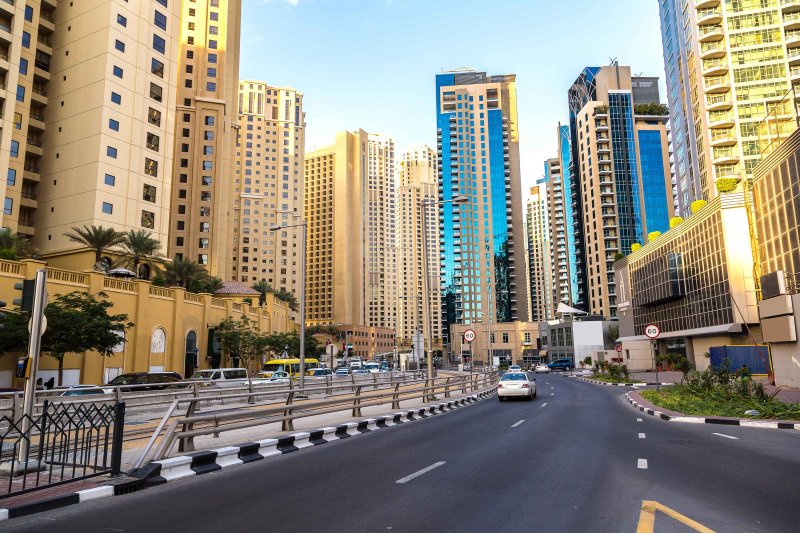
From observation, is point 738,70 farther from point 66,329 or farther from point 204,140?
point 204,140

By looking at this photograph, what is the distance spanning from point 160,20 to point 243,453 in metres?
61.4

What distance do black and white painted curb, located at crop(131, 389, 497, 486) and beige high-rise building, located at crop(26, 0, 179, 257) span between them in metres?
44.2

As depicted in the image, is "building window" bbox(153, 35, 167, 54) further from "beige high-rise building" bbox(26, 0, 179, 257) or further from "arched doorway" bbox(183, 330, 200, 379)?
"arched doorway" bbox(183, 330, 200, 379)

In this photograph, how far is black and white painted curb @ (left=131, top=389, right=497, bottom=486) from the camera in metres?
8.84

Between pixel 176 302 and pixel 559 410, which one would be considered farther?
pixel 176 302

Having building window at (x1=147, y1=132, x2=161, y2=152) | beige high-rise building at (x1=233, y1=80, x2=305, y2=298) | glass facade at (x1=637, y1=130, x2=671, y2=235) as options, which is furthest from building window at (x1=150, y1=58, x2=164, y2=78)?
glass facade at (x1=637, y1=130, x2=671, y2=235)

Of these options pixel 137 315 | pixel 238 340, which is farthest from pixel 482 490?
pixel 238 340

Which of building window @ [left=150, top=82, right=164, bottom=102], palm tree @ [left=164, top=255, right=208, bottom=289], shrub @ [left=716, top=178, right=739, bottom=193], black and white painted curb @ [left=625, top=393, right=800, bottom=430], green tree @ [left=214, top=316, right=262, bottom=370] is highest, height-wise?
building window @ [left=150, top=82, right=164, bottom=102]

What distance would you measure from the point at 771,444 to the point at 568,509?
338 inches

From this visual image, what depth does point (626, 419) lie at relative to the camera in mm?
18266

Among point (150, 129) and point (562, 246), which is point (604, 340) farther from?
point (150, 129)

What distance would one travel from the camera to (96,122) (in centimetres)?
5081

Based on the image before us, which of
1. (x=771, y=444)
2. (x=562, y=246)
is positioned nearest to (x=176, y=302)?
(x=771, y=444)

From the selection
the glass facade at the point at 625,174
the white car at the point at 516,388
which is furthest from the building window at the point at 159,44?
the glass facade at the point at 625,174
